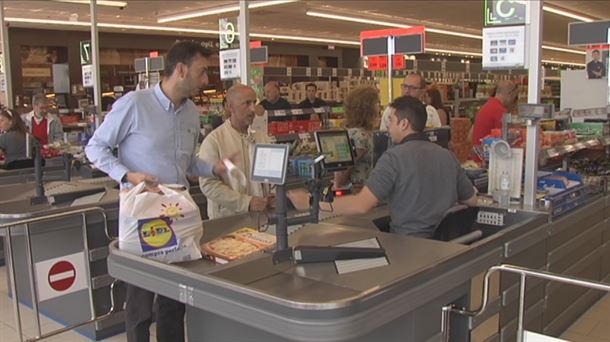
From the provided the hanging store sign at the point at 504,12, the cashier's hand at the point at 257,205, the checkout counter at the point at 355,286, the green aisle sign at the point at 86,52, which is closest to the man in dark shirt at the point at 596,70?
the hanging store sign at the point at 504,12

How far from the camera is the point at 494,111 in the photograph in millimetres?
5535

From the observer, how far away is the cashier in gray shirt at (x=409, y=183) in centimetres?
275

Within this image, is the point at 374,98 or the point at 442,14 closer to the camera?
the point at 374,98

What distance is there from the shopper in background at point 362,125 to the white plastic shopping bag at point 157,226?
1.85 meters

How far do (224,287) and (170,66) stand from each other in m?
1.32

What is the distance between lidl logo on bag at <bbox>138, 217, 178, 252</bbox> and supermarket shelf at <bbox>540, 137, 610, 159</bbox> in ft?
8.72

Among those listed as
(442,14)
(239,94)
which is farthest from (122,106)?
(442,14)

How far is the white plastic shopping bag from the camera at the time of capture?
2.15m

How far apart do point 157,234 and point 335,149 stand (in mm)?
1529

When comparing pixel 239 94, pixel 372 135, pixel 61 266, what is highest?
pixel 239 94

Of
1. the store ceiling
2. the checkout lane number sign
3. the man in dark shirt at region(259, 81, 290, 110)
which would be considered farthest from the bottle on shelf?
the store ceiling

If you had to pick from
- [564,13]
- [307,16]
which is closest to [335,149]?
[307,16]

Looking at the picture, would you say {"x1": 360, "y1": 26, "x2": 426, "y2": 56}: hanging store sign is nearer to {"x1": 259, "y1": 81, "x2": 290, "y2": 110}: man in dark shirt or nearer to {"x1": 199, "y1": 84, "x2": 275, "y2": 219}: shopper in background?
{"x1": 259, "y1": 81, "x2": 290, "y2": 110}: man in dark shirt

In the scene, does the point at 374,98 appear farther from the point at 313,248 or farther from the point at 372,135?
the point at 313,248
